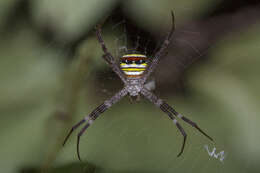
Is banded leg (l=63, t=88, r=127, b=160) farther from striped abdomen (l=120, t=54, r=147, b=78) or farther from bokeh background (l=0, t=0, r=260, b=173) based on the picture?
striped abdomen (l=120, t=54, r=147, b=78)

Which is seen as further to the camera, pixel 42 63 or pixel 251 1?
pixel 251 1

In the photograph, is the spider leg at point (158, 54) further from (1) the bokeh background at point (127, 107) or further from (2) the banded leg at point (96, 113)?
(2) the banded leg at point (96, 113)

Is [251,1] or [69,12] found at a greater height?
[69,12]

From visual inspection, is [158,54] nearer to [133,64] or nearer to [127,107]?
[133,64]

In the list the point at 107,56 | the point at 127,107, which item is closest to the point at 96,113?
the point at 127,107

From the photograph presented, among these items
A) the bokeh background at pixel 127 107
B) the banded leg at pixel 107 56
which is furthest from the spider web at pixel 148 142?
the banded leg at pixel 107 56

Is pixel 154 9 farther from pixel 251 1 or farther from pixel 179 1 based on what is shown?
pixel 251 1

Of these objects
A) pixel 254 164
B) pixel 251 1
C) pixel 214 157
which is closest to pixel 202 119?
pixel 214 157

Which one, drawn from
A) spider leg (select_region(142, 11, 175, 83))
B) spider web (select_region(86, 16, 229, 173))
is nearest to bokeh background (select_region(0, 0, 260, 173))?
spider web (select_region(86, 16, 229, 173))
